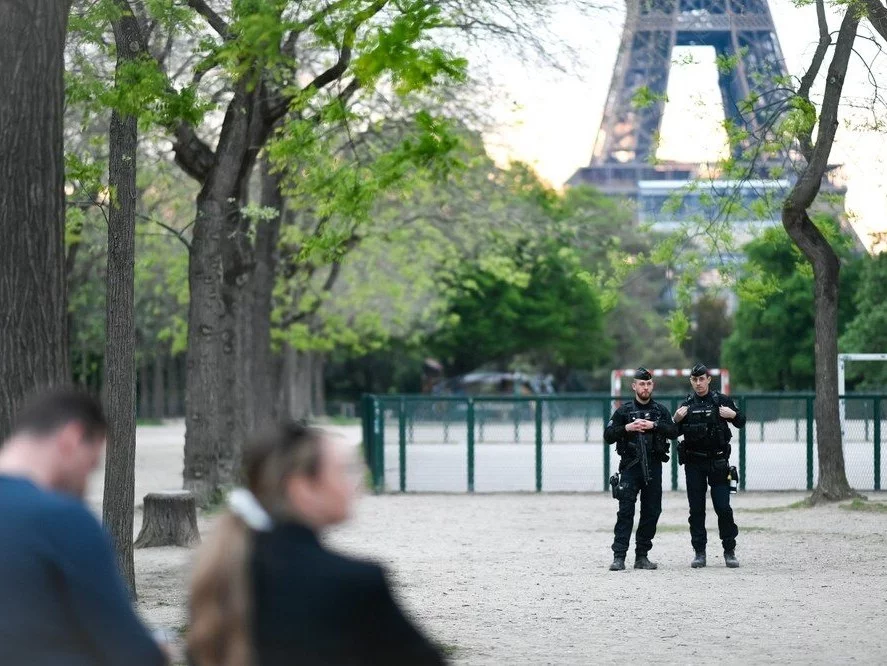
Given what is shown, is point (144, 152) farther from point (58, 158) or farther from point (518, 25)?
point (58, 158)

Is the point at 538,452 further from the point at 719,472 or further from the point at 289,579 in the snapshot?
the point at 289,579

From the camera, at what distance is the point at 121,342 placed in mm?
12578

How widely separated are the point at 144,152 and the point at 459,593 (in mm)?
18401

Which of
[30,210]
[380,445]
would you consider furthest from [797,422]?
[30,210]

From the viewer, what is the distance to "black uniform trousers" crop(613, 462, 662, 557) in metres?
14.6

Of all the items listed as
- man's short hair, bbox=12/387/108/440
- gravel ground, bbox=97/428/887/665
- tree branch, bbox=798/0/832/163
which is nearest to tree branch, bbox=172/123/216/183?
gravel ground, bbox=97/428/887/665

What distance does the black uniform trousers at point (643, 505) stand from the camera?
14.6 meters

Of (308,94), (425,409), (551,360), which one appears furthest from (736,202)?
(551,360)

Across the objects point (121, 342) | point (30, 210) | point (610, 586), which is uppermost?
point (30, 210)

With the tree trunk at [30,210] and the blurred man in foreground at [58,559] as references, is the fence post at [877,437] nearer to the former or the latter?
the tree trunk at [30,210]

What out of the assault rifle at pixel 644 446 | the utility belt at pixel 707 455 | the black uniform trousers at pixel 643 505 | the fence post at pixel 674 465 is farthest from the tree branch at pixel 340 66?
the fence post at pixel 674 465

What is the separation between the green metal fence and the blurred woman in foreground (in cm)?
2276

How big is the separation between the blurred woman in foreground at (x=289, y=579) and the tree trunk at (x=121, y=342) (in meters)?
9.01

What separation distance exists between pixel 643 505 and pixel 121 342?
4.96 m
